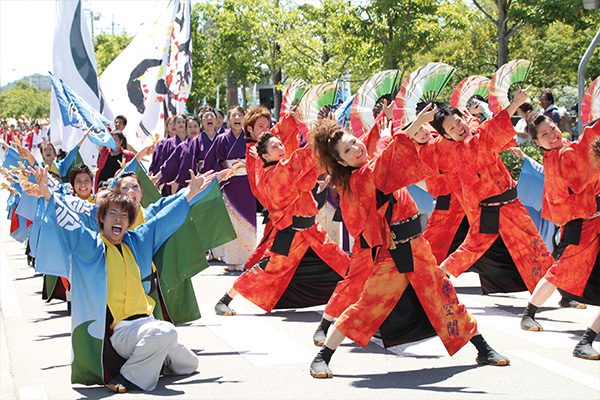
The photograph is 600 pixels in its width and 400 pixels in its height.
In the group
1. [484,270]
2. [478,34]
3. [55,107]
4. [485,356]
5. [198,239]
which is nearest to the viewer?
[485,356]

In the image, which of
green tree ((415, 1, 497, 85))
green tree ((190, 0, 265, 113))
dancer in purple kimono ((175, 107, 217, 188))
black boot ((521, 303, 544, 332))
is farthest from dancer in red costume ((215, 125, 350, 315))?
green tree ((190, 0, 265, 113))

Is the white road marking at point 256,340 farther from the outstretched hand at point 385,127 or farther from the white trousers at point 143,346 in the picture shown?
the outstretched hand at point 385,127

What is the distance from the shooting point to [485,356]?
475 cm

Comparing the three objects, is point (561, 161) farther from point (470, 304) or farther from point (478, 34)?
point (478, 34)

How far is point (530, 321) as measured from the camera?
18.7 ft

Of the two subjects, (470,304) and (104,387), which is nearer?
(104,387)

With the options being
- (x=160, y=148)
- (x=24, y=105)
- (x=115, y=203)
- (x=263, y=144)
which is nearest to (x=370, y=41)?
(x=160, y=148)

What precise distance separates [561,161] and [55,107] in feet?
21.3

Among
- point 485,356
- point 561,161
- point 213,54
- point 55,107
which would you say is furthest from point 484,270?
point 213,54

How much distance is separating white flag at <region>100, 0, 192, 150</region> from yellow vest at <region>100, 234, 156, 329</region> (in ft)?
19.0

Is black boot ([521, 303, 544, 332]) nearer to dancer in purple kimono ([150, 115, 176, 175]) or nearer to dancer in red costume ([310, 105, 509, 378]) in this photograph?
dancer in red costume ([310, 105, 509, 378])

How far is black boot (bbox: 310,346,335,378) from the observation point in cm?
464

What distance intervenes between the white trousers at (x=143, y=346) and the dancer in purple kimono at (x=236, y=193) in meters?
4.43

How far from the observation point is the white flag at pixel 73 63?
31.3 feet
